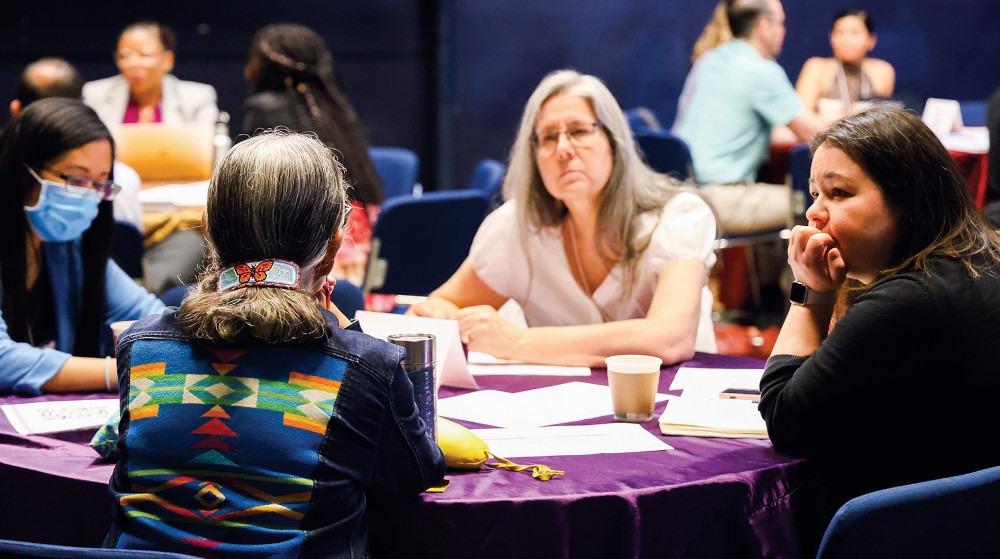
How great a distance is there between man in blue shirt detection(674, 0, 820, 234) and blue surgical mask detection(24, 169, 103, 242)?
345 centimetres

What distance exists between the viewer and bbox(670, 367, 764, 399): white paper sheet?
2.01m

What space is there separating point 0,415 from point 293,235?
37.9 inches

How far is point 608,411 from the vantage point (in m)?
1.91

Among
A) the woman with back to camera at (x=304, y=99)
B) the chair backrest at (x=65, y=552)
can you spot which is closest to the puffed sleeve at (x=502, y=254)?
the chair backrest at (x=65, y=552)

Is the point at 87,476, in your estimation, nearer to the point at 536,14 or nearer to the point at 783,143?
the point at 783,143

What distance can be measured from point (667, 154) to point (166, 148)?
2378 millimetres

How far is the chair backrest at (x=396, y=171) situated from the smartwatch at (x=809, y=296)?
3988 mm

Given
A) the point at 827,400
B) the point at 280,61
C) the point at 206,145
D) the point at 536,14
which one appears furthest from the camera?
the point at 536,14

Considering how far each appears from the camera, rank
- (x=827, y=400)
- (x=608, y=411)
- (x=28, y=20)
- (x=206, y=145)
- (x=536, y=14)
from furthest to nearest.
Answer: (x=536, y=14) → (x=28, y=20) → (x=206, y=145) → (x=608, y=411) → (x=827, y=400)

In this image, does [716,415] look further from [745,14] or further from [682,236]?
[745,14]

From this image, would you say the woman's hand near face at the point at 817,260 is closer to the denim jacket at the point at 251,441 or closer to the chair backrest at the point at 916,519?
the chair backrest at the point at 916,519

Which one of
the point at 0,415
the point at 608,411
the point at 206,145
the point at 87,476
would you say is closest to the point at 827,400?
the point at 608,411

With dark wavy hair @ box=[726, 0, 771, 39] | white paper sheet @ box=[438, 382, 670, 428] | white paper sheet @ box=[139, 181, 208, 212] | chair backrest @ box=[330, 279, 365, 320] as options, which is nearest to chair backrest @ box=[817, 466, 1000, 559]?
white paper sheet @ box=[438, 382, 670, 428]

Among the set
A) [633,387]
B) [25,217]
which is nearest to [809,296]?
[633,387]
